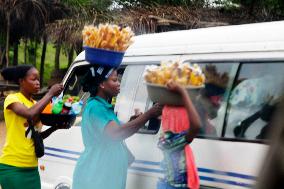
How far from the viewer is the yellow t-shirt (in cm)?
446

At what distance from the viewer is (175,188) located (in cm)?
329

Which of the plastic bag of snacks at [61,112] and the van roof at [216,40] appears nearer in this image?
the van roof at [216,40]

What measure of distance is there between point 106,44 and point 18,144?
1.32 metres

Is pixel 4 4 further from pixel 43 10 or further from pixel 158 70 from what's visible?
pixel 158 70

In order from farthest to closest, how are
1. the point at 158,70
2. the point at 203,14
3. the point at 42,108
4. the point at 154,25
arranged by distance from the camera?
the point at 203,14 → the point at 154,25 → the point at 42,108 → the point at 158,70

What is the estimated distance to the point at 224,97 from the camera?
139 inches

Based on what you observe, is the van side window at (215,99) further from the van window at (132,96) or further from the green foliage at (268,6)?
the green foliage at (268,6)

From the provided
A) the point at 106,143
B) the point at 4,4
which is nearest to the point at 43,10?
the point at 4,4

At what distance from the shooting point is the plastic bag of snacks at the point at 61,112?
4.63 meters

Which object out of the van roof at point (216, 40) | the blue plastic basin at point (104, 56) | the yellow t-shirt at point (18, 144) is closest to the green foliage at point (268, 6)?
the van roof at point (216, 40)

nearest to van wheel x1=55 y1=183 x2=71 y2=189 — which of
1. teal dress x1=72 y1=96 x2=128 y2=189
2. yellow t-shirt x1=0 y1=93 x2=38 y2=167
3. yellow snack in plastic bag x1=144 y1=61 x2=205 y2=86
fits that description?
yellow t-shirt x1=0 y1=93 x2=38 y2=167

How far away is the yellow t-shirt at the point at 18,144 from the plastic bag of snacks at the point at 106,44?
1.02m

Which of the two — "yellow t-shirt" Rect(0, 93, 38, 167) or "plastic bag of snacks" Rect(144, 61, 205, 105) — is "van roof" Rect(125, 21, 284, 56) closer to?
"plastic bag of snacks" Rect(144, 61, 205, 105)

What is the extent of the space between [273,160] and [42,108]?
3494 millimetres
